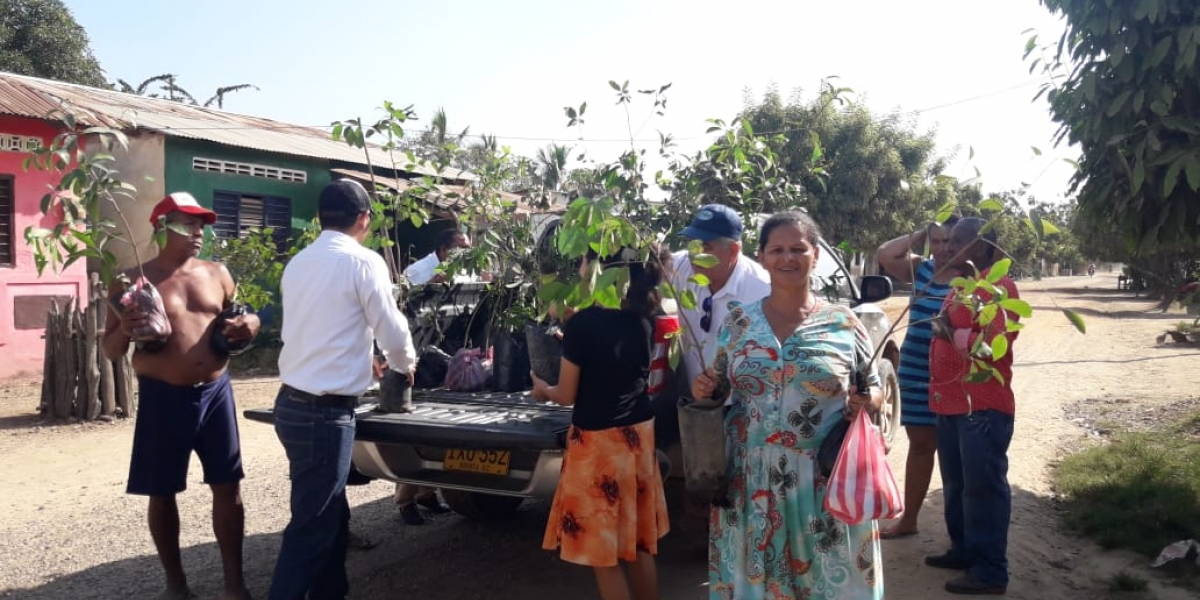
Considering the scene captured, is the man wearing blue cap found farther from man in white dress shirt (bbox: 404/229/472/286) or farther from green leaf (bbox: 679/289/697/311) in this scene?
man in white dress shirt (bbox: 404/229/472/286)

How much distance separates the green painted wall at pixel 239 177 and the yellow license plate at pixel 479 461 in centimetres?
1050

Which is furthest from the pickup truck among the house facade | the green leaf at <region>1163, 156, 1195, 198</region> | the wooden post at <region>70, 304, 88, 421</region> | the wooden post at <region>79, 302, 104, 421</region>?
the wooden post at <region>70, 304, 88, 421</region>

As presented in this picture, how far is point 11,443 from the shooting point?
26.4ft

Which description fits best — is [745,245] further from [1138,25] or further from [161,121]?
[161,121]

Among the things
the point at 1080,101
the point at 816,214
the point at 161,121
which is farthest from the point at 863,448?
the point at 816,214

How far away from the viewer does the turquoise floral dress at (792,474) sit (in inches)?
115

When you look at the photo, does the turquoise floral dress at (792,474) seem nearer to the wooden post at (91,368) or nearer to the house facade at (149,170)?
the house facade at (149,170)

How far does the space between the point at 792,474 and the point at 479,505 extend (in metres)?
2.86

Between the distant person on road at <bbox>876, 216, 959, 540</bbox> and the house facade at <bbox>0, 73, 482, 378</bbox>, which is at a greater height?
the house facade at <bbox>0, 73, 482, 378</bbox>

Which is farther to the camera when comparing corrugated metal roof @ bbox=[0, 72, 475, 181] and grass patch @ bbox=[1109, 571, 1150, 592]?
corrugated metal roof @ bbox=[0, 72, 475, 181]

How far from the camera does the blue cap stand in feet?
12.9

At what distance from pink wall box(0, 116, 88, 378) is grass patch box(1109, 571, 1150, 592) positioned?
11582 mm

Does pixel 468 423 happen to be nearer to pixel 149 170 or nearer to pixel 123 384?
pixel 123 384

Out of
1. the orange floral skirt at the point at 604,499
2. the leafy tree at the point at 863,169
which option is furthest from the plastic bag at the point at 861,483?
the leafy tree at the point at 863,169
